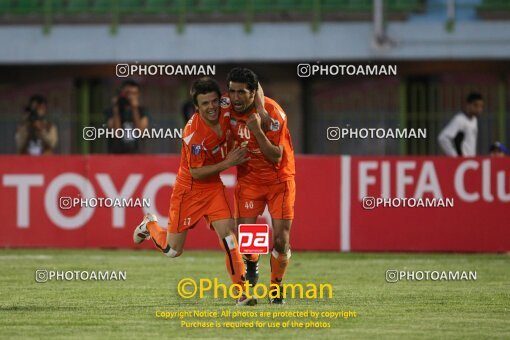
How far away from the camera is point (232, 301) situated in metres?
11.0

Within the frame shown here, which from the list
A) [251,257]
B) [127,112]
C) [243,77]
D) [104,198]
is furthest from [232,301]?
[127,112]

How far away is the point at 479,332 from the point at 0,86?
687 inches

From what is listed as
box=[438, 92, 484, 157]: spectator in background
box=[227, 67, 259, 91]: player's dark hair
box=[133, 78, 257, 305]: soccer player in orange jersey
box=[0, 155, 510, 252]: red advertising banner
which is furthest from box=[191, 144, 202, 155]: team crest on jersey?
box=[438, 92, 484, 157]: spectator in background

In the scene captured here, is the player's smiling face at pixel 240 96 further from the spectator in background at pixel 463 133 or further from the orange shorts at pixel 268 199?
the spectator in background at pixel 463 133

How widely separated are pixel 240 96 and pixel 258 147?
59cm

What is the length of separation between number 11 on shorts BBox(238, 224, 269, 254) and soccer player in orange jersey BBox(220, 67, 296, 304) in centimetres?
7

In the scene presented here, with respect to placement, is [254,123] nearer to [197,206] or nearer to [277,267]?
[197,206]

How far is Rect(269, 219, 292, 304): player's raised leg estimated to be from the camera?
35.4 feet

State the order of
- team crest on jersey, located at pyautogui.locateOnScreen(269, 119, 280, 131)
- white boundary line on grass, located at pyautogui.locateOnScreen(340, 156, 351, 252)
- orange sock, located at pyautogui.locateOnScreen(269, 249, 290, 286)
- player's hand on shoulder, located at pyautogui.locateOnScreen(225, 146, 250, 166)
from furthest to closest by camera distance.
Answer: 1. white boundary line on grass, located at pyautogui.locateOnScreen(340, 156, 351, 252)
2. orange sock, located at pyautogui.locateOnScreen(269, 249, 290, 286)
3. team crest on jersey, located at pyautogui.locateOnScreen(269, 119, 280, 131)
4. player's hand on shoulder, located at pyautogui.locateOnScreen(225, 146, 250, 166)

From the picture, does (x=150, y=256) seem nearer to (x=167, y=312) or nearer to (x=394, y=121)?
(x=167, y=312)

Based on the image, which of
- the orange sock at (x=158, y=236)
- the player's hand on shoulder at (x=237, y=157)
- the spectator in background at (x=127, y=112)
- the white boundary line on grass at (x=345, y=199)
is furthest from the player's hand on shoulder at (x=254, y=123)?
the spectator in background at (x=127, y=112)

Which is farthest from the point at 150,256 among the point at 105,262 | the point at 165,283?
the point at 165,283

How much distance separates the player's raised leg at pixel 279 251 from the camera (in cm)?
1079

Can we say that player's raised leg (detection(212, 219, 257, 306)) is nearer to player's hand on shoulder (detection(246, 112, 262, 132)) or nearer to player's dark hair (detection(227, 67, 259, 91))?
player's hand on shoulder (detection(246, 112, 262, 132))
